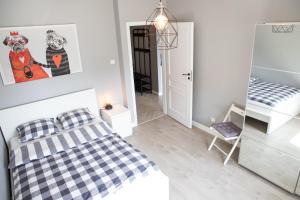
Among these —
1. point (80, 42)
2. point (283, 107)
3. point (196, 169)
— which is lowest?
point (196, 169)

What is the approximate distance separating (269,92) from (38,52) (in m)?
3.27

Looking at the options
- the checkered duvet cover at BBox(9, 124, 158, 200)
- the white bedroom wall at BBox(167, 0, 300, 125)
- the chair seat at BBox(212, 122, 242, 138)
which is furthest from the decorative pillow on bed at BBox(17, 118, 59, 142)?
the white bedroom wall at BBox(167, 0, 300, 125)

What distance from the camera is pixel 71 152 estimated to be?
254 centimetres

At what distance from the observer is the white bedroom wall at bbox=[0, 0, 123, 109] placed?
2.88 meters

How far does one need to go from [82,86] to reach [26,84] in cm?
85

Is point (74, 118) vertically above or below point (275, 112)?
below

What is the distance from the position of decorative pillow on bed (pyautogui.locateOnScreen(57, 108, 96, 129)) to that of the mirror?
2.36 m

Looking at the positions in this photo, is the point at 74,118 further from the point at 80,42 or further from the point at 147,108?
the point at 147,108

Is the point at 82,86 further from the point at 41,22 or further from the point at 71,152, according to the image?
the point at 71,152

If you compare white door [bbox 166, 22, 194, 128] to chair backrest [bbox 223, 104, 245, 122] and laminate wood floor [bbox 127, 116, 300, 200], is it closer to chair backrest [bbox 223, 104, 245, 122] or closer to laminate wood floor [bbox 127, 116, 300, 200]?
laminate wood floor [bbox 127, 116, 300, 200]

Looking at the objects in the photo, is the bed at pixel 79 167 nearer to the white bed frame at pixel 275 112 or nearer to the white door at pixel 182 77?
the white bed frame at pixel 275 112

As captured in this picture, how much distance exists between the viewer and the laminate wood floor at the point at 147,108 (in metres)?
4.59

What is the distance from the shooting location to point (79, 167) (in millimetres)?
2240

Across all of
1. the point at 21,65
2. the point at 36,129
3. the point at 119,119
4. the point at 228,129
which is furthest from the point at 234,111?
the point at 21,65
